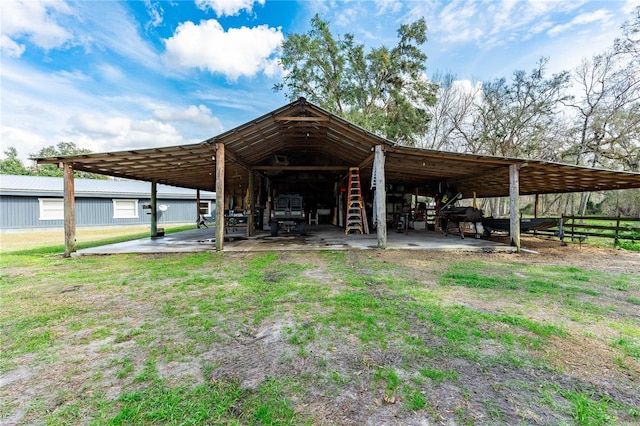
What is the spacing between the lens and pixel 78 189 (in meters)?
16.4

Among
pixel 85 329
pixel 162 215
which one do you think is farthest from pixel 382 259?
pixel 162 215

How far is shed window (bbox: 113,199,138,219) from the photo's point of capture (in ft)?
57.3

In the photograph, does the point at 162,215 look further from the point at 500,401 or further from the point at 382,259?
the point at 500,401

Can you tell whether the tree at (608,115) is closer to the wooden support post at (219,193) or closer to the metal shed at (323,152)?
the metal shed at (323,152)

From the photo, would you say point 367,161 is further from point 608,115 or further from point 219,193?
point 608,115

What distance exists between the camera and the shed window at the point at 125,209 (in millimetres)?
17455

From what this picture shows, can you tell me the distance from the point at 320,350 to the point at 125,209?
2037 centimetres

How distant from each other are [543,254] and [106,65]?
18843 millimetres

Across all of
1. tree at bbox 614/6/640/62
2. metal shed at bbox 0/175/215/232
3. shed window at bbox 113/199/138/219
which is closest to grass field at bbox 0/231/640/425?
metal shed at bbox 0/175/215/232

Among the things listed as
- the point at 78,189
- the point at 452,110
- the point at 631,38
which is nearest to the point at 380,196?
the point at 78,189

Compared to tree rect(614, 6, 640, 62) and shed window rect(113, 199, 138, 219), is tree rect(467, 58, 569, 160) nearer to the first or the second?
tree rect(614, 6, 640, 62)

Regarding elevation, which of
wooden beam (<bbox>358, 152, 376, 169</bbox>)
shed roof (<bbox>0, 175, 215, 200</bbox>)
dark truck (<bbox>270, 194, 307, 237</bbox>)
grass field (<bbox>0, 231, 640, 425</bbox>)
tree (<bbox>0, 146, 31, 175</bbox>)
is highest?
tree (<bbox>0, 146, 31, 175</bbox>)

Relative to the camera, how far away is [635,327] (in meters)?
2.84

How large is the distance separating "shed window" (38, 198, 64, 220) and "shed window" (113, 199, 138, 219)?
2576mm
